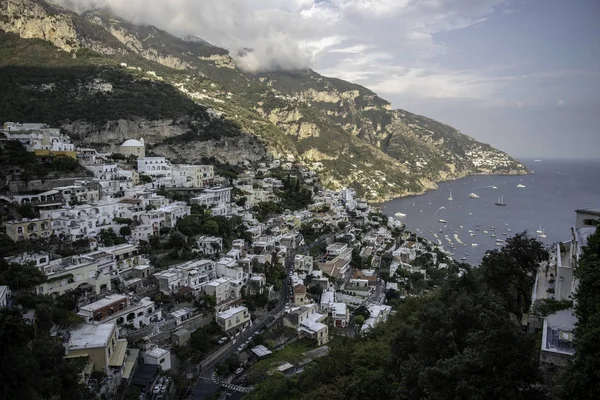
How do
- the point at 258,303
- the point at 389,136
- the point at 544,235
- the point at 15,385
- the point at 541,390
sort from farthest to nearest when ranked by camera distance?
the point at 389,136 → the point at 544,235 → the point at 258,303 → the point at 15,385 → the point at 541,390

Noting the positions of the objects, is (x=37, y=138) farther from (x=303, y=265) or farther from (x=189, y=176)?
(x=303, y=265)

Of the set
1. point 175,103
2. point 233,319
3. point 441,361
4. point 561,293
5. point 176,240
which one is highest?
point 175,103

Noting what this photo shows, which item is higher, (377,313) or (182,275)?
(182,275)

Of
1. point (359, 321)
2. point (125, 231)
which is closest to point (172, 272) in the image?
point (125, 231)

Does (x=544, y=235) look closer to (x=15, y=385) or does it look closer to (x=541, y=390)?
(x=541, y=390)

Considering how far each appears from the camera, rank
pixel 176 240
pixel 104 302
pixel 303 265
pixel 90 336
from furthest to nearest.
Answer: pixel 303 265 → pixel 176 240 → pixel 104 302 → pixel 90 336

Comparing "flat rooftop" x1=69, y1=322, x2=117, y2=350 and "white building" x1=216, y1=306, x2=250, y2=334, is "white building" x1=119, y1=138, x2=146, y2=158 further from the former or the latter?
"flat rooftop" x1=69, y1=322, x2=117, y2=350

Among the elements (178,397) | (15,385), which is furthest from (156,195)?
(15,385)
